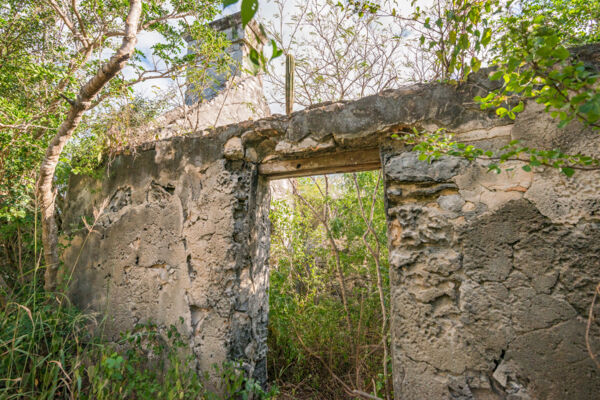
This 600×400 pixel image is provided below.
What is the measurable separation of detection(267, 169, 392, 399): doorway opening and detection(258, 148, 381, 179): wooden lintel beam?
57 cm

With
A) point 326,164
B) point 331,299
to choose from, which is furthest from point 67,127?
point 331,299

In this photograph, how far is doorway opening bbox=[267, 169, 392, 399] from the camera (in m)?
2.76

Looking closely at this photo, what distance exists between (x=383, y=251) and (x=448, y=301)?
5.73ft

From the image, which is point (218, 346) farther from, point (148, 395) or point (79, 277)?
point (79, 277)

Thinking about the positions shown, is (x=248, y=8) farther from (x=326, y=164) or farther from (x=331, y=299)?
(x=331, y=299)

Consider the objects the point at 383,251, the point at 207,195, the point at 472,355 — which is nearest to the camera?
the point at 472,355

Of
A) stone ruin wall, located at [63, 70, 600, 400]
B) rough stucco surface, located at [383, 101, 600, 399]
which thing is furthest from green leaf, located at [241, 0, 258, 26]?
stone ruin wall, located at [63, 70, 600, 400]

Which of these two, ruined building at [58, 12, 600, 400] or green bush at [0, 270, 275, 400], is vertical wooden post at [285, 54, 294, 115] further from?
green bush at [0, 270, 275, 400]

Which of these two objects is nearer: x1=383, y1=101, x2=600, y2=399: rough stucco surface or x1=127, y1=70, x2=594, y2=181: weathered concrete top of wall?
x1=383, y1=101, x2=600, y2=399: rough stucco surface

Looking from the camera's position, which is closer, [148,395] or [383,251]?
[148,395]

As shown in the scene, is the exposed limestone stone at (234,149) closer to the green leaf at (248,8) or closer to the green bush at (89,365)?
the green bush at (89,365)

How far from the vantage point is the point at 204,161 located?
240 cm

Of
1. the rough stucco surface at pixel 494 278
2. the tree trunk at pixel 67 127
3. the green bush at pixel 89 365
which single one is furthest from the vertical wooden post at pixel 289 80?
the green bush at pixel 89 365

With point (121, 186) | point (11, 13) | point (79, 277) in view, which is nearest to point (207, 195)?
point (121, 186)
